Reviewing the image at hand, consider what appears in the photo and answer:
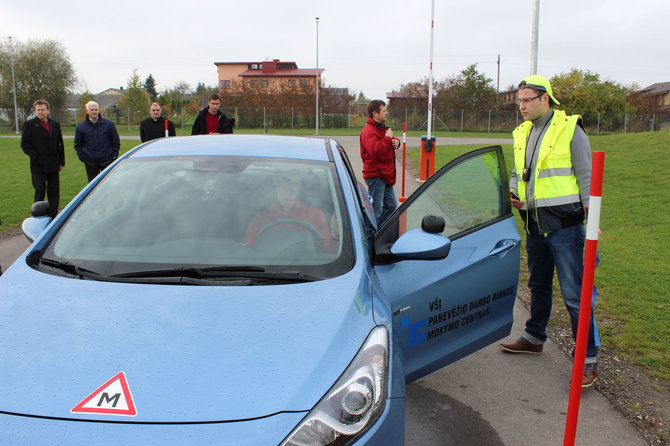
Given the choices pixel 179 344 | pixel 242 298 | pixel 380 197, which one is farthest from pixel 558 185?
pixel 380 197

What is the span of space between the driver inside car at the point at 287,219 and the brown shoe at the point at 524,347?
216cm

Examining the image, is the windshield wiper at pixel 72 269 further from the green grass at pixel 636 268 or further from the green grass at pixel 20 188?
the green grass at pixel 20 188

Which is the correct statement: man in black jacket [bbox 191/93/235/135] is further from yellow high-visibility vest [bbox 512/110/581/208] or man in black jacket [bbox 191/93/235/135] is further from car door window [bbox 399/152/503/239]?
yellow high-visibility vest [bbox 512/110/581/208]

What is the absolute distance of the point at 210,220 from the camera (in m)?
2.80

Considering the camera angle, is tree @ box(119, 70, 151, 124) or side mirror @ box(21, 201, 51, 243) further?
tree @ box(119, 70, 151, 124)

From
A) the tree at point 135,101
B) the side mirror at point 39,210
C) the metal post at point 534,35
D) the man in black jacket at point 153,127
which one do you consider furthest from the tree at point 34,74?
the side mirror at point 39,210

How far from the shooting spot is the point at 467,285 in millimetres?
3207

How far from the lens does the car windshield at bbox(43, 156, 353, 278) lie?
8.36ft

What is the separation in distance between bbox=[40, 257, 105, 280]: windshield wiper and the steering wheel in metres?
0.73

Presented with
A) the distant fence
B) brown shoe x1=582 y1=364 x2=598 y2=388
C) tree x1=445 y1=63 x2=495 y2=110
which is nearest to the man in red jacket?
brown shoe x1=582 y1=364 x2=598 y2=388

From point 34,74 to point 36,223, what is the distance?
191ft

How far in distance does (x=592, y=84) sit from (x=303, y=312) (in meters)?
52.5

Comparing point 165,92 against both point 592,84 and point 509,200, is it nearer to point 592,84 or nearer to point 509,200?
point 592,84

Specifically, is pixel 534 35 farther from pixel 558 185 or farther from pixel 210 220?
pixel 210 220
